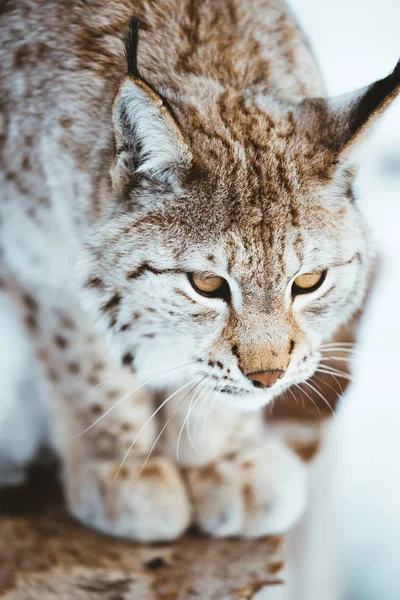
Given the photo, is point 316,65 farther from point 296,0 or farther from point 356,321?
point 356,321

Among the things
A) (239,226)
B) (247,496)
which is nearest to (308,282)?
(239,226)

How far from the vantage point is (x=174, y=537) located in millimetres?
1186

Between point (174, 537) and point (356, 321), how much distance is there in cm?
55

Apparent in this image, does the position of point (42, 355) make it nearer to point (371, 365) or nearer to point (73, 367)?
point (73, 367)

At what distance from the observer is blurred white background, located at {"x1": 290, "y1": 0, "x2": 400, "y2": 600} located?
3.80 ft

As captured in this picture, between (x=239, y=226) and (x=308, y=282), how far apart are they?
12 cm

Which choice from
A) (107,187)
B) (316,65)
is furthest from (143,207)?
(316,65)

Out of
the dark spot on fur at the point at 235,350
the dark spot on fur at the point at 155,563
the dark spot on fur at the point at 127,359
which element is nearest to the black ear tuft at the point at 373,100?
the dark spot on fur at the point at 235,350

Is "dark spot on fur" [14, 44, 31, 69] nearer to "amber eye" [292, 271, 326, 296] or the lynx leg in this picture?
the lynx leg

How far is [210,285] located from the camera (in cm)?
89

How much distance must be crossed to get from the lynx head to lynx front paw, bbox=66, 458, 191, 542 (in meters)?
0.31

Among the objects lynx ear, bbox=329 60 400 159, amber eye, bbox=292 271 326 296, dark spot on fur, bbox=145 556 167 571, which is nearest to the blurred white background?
lynx ear, bbox=329 60 400 159

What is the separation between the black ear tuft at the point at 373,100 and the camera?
80cm

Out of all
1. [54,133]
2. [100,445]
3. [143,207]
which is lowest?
[100,445]
